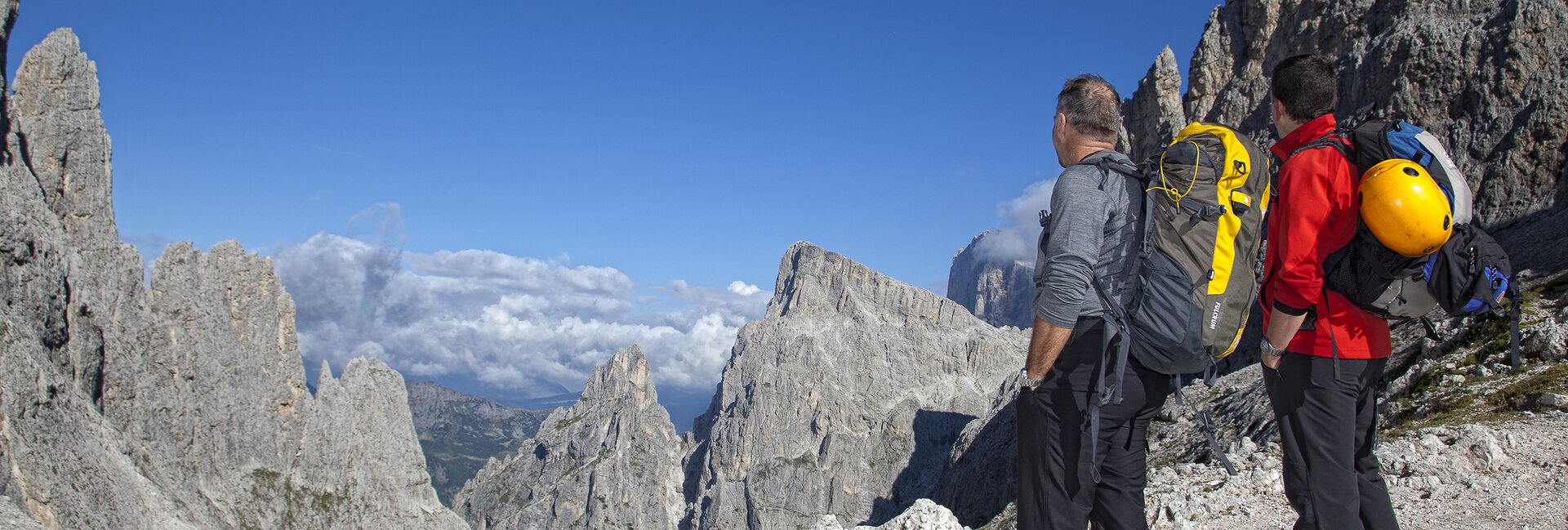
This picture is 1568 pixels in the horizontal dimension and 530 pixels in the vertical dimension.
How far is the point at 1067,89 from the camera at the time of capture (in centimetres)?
570

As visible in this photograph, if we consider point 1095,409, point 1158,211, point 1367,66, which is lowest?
point 1095,409

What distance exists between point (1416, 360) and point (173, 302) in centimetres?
15523

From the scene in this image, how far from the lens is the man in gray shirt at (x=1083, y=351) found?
16.8ft

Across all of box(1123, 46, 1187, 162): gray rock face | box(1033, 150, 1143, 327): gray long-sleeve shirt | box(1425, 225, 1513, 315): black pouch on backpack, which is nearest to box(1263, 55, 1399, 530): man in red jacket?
box(1425, 225, 1513, 315): black pouch on backpack

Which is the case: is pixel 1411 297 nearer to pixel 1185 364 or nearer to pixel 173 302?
pixel 1185 364

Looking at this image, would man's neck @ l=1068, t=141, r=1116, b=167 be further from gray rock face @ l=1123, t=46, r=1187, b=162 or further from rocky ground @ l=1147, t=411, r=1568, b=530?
gray rock face @ l=1123, t=46, r=1187, b=162

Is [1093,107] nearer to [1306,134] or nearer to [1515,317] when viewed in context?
[1306,134]

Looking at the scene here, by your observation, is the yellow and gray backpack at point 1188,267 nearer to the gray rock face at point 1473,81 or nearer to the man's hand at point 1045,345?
the man's hand at point 1045,345

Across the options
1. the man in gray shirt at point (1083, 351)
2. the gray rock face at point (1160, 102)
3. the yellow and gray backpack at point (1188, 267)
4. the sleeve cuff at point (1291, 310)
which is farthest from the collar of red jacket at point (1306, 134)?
the gray rock face at point (1160, 102)

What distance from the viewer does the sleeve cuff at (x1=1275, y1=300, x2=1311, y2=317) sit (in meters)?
5.91

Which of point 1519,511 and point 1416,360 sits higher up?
point 1416,360

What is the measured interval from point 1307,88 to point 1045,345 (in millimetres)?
3171

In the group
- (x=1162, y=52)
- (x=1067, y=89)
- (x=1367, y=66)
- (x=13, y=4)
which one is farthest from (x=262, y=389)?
(x=1067, y=89)

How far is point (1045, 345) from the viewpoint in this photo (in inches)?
203
